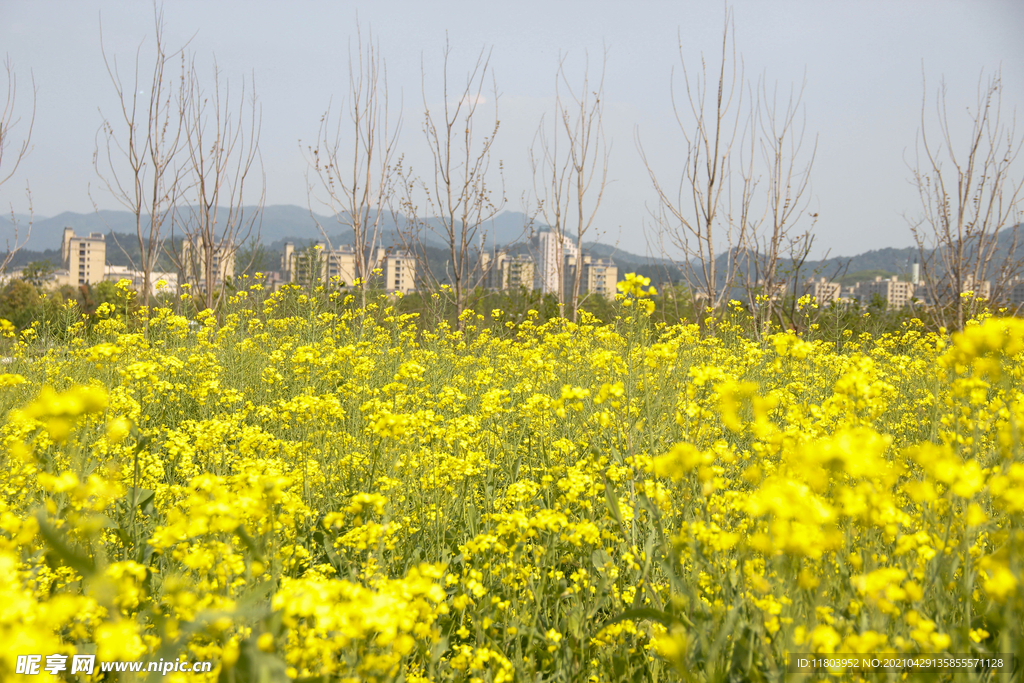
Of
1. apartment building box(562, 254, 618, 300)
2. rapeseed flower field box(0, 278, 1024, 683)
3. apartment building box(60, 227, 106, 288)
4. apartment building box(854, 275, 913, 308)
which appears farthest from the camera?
apartment building box(854, 275, 913, 308)

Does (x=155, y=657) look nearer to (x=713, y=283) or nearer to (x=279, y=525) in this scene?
(x=279, y=525)

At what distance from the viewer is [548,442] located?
3.25 meters

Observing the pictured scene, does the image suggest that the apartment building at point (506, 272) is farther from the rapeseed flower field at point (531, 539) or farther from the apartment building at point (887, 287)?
the apartment building at point (887, 287)

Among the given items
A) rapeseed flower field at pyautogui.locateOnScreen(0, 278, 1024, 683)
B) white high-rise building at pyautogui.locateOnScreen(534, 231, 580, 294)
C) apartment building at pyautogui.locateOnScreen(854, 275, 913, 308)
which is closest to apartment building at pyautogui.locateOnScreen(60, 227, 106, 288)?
white high-rise building at pyautogui.locateOnScreen(534, 231, 580, 294)

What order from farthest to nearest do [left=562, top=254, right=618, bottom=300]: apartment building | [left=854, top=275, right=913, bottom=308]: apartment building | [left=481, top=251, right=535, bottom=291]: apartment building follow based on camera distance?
[left=854, top=275, right=913, bottom=308]: apartment building
[left=481, top=251, right=535, bottom=291]: apartment building
[left=562, top=254, right=618, bottom=300]: apartment building

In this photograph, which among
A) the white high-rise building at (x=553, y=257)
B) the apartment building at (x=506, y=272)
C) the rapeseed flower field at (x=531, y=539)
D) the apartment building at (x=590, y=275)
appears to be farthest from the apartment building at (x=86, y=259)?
the rapeseed flower field at (x=531, y=539)

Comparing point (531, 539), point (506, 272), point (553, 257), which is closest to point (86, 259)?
point (506, 272)

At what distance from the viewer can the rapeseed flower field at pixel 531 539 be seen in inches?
41.5

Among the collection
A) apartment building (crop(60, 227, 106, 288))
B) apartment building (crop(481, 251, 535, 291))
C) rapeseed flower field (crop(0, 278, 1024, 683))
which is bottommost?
rapeseed flower field (crop(0, 278, 1024, 683))

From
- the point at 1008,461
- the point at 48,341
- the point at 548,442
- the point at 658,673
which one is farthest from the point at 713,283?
the point at 48,341

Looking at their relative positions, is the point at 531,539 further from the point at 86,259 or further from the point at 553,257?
the point at 86,259

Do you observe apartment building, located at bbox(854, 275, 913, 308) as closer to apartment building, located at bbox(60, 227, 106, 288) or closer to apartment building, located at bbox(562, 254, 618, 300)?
apartment building, located at bbox(562, 254, 618, 300)

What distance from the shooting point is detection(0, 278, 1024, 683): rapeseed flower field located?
3.46 feet

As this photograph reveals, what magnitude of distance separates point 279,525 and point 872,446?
1.58 metres
